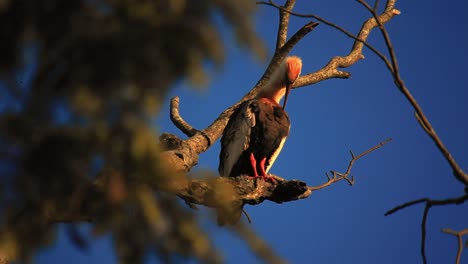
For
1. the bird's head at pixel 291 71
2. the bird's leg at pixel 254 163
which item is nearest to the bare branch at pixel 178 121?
the bird's leg at pixel 254 163

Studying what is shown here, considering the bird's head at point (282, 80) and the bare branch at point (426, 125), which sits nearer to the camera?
the bare branch at point (426, 125)

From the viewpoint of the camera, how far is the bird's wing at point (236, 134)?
617 cm

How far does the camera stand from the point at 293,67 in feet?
22.3

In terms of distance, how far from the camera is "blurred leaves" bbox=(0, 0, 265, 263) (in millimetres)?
1550

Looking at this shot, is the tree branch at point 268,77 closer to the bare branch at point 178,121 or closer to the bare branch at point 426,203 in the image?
the bare branch at point 178,121

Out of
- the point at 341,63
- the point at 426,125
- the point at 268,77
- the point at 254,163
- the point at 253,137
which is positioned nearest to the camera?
the point at 426,125

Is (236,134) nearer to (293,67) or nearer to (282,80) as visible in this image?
(282,80)

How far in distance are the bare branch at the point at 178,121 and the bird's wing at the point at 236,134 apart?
0.39 meters

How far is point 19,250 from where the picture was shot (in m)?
1.79

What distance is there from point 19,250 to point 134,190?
46 centimetres

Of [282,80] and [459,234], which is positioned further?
[282,80]

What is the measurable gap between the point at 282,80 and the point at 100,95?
17.6ft

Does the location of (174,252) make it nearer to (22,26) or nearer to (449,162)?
(22,26)

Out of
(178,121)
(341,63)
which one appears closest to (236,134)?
(178,121)
